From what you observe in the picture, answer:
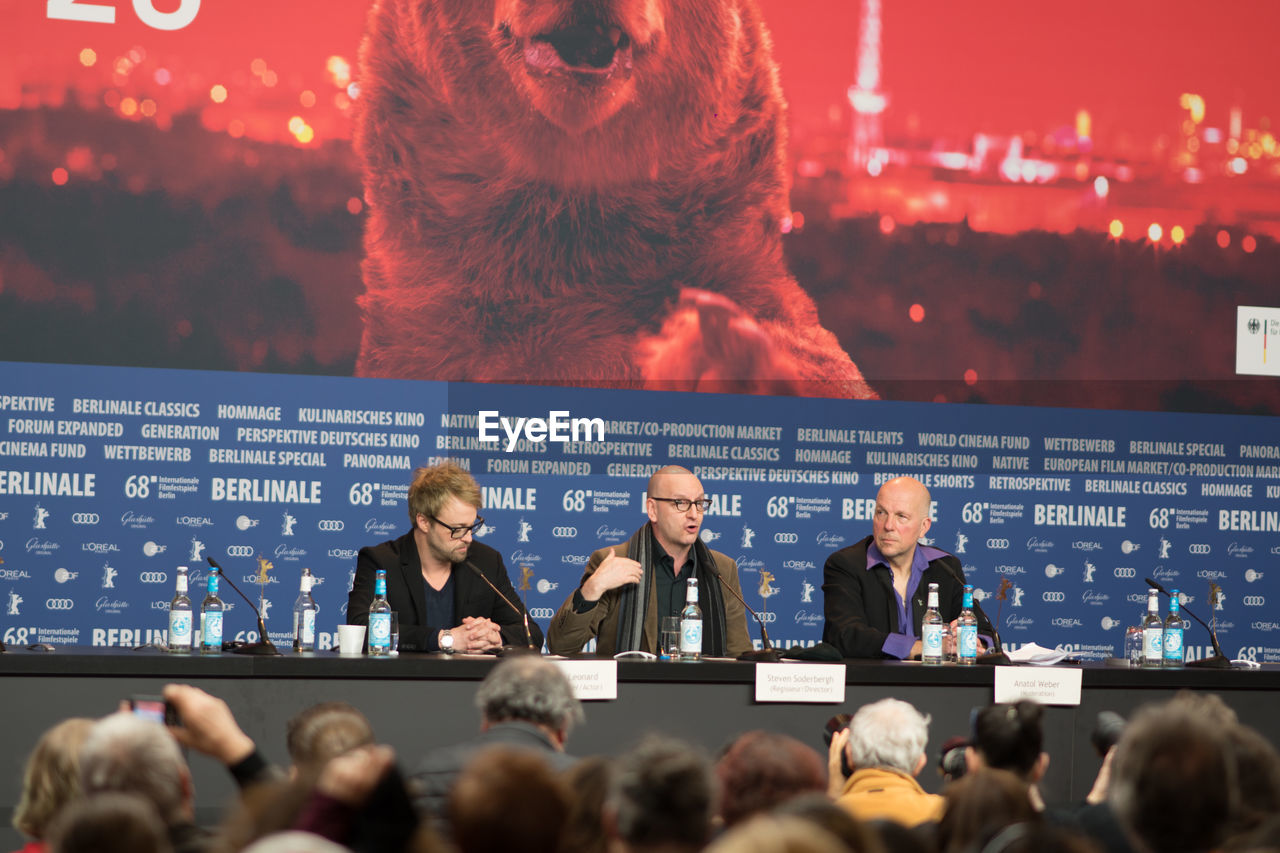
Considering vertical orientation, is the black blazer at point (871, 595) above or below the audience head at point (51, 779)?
above

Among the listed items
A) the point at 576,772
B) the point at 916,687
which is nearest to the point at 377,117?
the point at 916,687

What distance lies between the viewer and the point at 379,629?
13.0 ft

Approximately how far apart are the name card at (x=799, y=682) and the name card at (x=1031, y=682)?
510 mm

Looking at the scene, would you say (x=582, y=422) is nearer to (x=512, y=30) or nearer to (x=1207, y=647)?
(x=512, y=30)

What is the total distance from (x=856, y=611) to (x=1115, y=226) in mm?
2727

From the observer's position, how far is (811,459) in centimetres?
596

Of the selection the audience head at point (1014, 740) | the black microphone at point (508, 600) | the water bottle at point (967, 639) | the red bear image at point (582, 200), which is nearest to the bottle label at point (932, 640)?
the water bottle at point (967, 639)

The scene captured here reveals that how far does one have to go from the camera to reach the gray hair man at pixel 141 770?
1.86 metres

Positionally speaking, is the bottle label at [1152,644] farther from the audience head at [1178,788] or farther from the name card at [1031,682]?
the audience head at [1178,788]

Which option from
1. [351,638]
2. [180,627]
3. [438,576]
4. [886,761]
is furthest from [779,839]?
[438,576]

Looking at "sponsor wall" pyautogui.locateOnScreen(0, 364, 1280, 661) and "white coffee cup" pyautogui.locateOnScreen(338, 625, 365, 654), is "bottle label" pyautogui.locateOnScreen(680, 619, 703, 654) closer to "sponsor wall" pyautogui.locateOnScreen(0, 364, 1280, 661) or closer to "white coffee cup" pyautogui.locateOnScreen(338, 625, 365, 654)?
"white coffee cup" pyautogui.locateOnScreen(338, 625, 365, 654)

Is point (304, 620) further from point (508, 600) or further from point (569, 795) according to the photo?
point (569, 795)

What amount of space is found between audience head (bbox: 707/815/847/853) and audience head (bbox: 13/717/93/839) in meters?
1.16

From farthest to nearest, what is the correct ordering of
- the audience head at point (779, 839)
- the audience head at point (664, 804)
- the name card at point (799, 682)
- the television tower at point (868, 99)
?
1. the television tower at point (868, 99)
2. the name card at point (799, 682)
3. the audience head at point (664, 804)
4. the audience head at point (779, 839)
